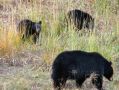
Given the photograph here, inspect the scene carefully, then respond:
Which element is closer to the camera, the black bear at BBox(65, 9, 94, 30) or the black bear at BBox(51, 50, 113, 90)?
the black bear at BBox(51, 50, 113, 90)

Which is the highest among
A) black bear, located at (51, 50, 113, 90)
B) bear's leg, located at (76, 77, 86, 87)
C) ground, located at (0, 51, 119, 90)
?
black bear, located at (51, 50, 113, 90)

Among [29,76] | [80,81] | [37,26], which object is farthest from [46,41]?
[80,81]

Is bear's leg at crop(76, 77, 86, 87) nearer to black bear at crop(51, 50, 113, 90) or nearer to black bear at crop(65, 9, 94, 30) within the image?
black bear at crop(51, 50, 113, 90)

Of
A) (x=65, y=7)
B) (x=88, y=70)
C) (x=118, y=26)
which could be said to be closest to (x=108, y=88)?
(x=88, y=70)

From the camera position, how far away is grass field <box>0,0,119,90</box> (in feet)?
28.2

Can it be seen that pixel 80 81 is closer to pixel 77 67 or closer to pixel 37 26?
pixel 77 67

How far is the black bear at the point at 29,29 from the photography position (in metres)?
11.5

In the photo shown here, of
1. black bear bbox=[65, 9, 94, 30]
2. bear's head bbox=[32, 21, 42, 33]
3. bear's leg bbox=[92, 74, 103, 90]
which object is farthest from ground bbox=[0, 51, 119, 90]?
black bear bbox=[65, 9, 94, 30]

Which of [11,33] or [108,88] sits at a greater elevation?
[11,33]

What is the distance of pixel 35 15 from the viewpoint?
13.1 meters

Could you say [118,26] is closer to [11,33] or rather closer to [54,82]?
[11,33]

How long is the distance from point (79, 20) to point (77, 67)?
17.7 feet

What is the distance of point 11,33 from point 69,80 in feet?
7.60

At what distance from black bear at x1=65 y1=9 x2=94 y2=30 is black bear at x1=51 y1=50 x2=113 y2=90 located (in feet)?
14.2
